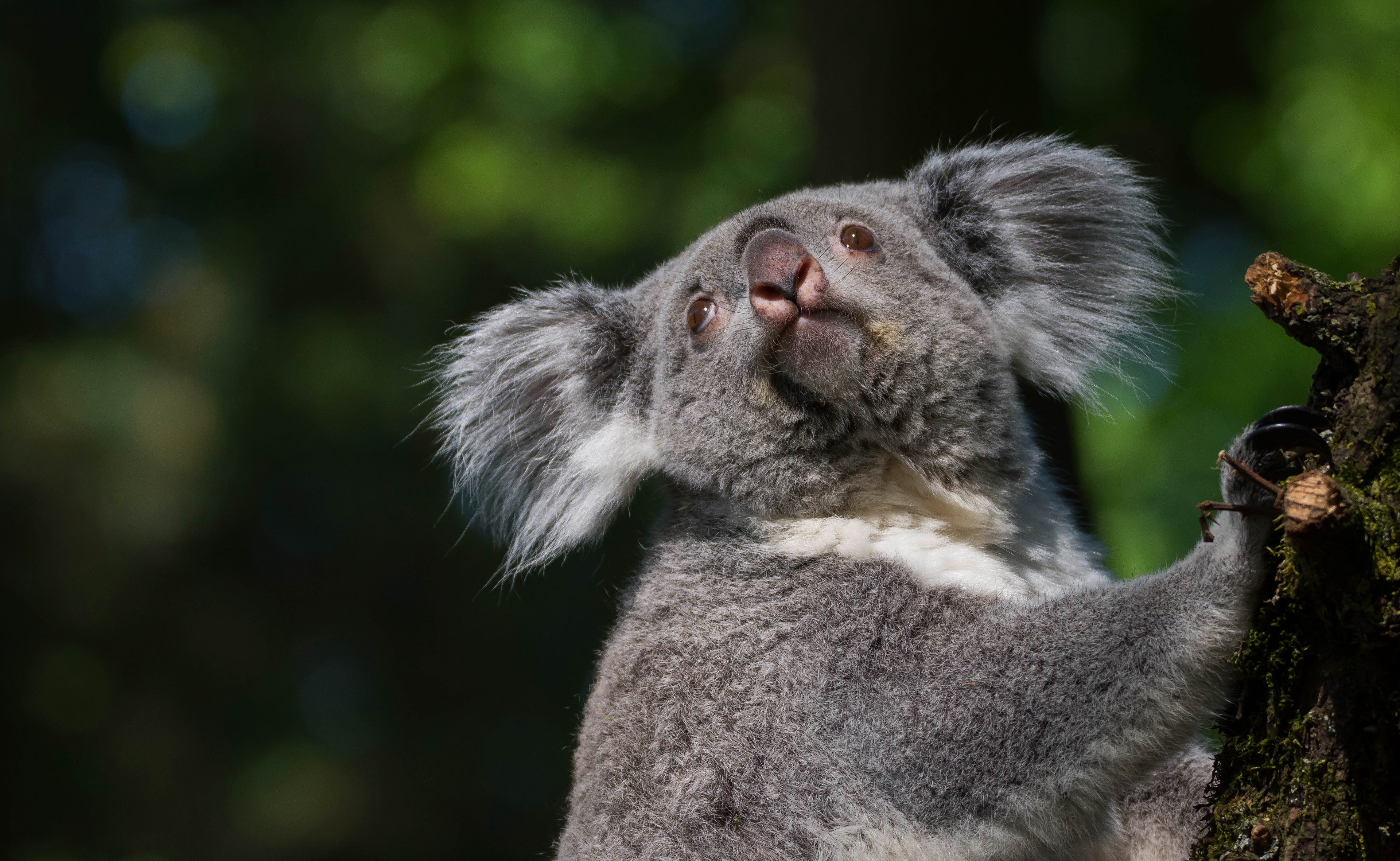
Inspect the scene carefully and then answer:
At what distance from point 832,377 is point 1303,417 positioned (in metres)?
1.19

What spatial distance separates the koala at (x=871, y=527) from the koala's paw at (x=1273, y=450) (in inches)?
0.4

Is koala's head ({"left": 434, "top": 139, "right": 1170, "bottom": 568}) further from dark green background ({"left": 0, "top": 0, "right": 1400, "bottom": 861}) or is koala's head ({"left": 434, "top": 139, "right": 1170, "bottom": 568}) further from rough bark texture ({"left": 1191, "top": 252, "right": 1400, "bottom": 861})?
dark green background ({"left": 0, "top": 0, "right": 1400, "bottom": 861})

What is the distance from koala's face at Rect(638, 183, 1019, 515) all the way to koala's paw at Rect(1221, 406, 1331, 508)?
99 centimetres

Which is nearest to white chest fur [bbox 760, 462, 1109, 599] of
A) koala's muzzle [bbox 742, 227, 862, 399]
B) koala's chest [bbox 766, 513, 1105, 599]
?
koala's chest [bbox 766, 513, 1105, 599]

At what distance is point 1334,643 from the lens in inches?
61.0

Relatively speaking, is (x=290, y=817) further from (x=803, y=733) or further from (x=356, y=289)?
(x=803, y=733)

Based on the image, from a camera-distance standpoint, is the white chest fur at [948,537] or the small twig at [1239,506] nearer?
the small twig at [1239,506]

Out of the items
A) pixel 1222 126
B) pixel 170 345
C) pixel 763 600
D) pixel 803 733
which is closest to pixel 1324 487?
pixel 803 733

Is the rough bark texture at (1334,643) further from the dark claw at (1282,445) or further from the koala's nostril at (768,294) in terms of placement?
the koala's nostril at (768,294)

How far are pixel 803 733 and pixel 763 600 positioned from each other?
0.39 meters

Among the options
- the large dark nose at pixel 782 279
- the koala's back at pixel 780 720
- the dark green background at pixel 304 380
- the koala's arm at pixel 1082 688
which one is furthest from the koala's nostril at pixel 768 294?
the dark green background at pixel 304 380

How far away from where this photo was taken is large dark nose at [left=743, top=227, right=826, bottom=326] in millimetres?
2709

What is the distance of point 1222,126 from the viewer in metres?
5.98

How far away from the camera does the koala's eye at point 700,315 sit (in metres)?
3.05
